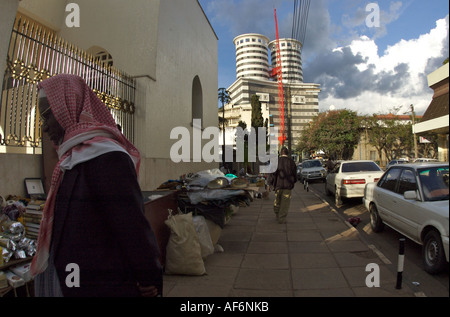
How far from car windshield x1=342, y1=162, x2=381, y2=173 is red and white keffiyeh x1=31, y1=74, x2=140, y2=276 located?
10015 millimetres

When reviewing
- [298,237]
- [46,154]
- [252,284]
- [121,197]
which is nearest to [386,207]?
[298,237]

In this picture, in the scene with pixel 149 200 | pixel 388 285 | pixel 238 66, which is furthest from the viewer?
pixel 238 66

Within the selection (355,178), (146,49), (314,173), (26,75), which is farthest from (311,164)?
(26,75)

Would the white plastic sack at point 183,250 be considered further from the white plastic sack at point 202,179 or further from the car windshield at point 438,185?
the car windshield at point 438,185

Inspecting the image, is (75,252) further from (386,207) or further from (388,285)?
(386,207)

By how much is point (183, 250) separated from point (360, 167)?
341 inches

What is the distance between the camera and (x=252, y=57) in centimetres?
13412

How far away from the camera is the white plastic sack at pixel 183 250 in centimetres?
382

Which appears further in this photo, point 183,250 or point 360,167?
point 360,167

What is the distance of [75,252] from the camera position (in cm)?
152

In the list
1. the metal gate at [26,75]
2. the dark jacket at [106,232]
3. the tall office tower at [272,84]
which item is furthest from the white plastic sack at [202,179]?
the tall office tower at [272,84]

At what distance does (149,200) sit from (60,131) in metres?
2.17

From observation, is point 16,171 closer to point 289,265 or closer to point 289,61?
point 289,265

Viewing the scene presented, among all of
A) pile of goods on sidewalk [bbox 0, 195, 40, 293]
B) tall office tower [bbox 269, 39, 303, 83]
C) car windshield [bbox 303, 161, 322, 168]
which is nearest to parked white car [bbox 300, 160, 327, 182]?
car windshield [bbox 303, 161, 322, 168]
